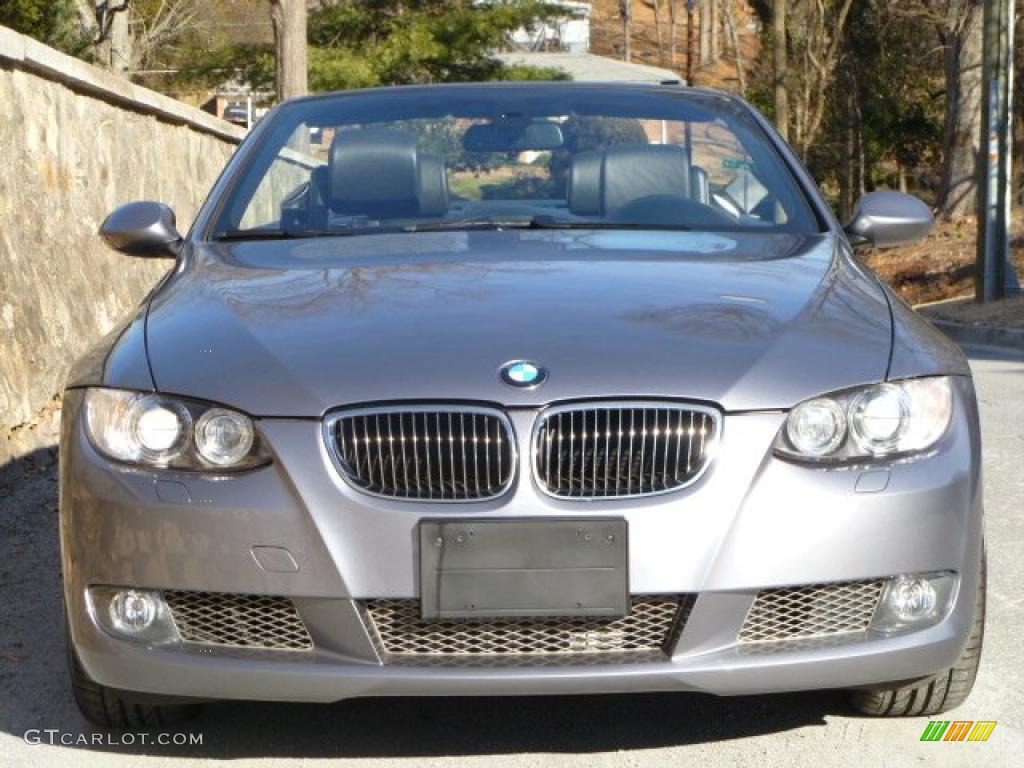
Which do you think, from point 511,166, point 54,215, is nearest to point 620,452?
point 511,166

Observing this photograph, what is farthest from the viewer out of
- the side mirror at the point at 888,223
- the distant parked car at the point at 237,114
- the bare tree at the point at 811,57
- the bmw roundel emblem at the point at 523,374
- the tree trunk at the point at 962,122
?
the distant parked car at the point at 237,114

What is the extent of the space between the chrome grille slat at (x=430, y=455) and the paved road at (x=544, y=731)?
2.15 feet

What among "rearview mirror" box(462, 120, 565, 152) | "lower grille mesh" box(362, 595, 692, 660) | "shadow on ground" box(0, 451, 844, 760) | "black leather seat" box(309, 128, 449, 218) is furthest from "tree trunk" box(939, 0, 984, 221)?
"lower grille mesh" box(362, 595, 692, 660)

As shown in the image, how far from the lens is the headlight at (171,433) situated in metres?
3.68

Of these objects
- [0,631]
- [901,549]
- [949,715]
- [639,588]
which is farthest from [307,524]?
[0,631]

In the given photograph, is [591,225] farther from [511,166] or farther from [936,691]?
[936,691]

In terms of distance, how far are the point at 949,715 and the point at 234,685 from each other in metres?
1.57

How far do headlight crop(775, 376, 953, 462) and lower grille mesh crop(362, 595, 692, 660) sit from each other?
1.32 ft

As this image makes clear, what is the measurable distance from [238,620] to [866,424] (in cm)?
127

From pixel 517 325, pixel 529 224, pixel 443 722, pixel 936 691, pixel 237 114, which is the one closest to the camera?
pixel 517 325

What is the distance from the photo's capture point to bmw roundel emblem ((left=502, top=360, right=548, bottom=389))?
3658 mm

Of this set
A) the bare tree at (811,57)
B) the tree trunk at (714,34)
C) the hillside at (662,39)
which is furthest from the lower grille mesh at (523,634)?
the tree trunk at (714,34)

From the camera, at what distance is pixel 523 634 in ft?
12.0

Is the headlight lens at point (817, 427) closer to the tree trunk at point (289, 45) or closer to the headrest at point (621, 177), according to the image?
the headrest at point (621, 177)
